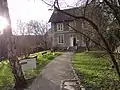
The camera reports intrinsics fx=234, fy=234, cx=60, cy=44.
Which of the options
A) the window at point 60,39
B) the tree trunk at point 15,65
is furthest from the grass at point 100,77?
the window at point 60,39

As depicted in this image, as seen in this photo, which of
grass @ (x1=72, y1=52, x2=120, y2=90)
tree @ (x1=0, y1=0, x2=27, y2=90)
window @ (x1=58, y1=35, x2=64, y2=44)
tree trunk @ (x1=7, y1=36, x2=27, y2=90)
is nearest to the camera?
grass @ (x1=72, y1=52, x2=120, y2=90)

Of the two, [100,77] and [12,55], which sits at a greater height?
[12,55]

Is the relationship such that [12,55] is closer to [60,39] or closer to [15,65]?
[15,65]

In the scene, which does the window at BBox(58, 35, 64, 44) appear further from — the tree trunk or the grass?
the tree trunk

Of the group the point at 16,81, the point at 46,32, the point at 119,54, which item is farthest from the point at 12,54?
the point at 46,32

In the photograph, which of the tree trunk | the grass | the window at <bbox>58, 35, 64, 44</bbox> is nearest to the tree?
the tree trunk

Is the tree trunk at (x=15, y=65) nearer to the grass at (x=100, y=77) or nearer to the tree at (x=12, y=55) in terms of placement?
the tree at (x=12, y=55)

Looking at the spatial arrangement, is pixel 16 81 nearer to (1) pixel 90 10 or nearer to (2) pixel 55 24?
(1) pixel 90 10

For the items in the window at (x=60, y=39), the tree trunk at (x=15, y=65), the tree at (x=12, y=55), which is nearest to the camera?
the tree at (x=12, y=55)

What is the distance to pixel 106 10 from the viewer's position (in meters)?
6.41

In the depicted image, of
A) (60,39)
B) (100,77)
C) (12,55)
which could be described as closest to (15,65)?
(12,55)

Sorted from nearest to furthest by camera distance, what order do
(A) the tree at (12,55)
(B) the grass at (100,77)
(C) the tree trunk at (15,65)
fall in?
(B) the grass at (100,77) < (A) the tree at (12,55) < (C) the tree trunk at (15,65)

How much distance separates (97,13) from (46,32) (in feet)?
185

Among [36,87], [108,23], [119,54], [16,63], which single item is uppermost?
[108,23]
